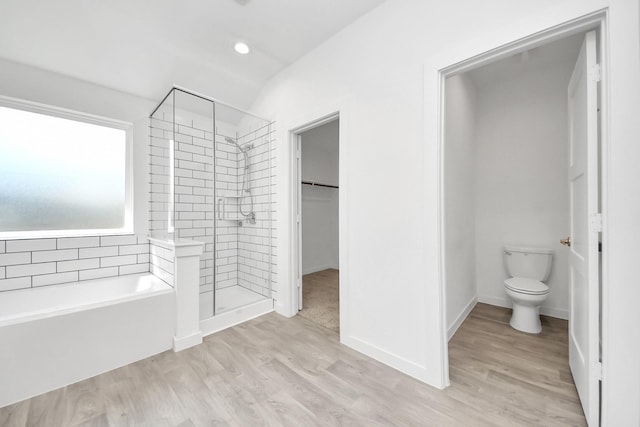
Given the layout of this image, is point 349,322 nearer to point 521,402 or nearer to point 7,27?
point 521,402

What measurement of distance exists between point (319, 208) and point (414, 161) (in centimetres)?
329

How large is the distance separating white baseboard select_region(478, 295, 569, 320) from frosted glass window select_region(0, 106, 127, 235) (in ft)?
14.4

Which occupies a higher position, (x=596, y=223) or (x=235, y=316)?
(x=596, y=223)

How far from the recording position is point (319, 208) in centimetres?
489

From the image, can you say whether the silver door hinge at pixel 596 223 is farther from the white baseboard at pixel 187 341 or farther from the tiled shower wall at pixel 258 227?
the white baseboard at pixel 187 341

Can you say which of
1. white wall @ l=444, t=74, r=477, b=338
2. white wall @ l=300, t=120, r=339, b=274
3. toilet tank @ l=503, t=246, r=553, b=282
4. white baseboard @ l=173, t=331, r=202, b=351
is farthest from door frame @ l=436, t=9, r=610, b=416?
white wall @ l=300, t=120, r=339, b=274

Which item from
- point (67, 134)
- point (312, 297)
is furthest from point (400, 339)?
point (67, 134)

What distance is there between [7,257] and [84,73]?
1764 millimetres

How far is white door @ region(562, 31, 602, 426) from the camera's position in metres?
1.19

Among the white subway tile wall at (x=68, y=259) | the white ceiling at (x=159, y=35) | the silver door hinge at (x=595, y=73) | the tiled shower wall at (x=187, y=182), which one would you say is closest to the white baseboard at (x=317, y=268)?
the tiled shower wall at (x=187, y=182)

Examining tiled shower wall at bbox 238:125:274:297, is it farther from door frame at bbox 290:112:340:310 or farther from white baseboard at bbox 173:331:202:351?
white baseboard at bbox 173:331:202:351

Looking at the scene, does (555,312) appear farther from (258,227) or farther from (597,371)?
(258,227)

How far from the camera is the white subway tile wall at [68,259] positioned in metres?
2.04

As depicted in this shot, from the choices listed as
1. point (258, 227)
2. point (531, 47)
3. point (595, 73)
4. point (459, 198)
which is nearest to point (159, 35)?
point (258, 227)
